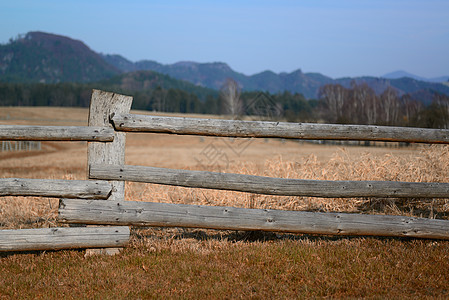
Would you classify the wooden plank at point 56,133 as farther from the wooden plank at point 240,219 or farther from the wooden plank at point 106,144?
the wooden plank at point 240,219

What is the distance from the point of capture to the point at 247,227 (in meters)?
4.96

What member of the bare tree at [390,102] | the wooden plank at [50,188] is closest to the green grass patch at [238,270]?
the wooden plank at [50,188]

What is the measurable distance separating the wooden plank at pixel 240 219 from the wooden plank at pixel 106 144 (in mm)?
281

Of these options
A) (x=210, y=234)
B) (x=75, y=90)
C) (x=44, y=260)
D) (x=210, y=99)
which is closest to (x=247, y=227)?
(x=210, y=234)

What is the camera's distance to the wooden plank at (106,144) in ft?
15.9

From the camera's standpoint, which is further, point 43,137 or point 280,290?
point 43,137

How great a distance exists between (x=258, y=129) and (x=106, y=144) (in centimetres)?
190

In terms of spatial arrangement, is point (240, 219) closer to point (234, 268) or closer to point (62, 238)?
point (234, 268)

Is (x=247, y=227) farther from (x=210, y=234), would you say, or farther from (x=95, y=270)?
(x=95, y=270)

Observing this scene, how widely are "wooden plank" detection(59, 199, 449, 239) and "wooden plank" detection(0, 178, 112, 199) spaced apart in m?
0.09

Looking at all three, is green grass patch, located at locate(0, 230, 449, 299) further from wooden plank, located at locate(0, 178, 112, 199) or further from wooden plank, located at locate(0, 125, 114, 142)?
wooden plank, located at locate(0, 125, 114, 142)

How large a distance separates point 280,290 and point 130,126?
2563 millimetres

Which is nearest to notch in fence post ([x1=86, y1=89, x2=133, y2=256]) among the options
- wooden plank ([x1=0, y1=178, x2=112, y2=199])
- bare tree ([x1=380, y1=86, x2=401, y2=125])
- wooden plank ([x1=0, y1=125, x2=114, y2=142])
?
wooden plank ([x1=0, y1=125, x2=114, y2=142])

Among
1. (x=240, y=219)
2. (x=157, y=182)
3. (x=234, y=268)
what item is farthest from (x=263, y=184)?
(x=157, y=182)
